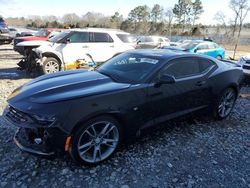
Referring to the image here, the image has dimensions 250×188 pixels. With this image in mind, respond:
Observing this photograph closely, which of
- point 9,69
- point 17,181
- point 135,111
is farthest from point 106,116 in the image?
point 9,69

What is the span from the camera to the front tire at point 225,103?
5.11 metres

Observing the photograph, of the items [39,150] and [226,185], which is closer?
[39,150]

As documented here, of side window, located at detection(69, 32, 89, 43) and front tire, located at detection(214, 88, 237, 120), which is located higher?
side window, located at detection(69, 32, 89, 43)

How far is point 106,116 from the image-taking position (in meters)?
3.31

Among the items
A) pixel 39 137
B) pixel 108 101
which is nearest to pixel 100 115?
pixel 108 101

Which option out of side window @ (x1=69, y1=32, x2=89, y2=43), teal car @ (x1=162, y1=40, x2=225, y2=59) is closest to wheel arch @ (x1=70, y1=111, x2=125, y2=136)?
side window @ (x1=69, y1=32, x2=89, y2=43)

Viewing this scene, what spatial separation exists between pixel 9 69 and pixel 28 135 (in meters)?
8.03

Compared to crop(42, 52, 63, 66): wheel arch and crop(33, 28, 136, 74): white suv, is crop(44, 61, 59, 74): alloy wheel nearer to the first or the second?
crop(33, 28, 136, 74): white suv

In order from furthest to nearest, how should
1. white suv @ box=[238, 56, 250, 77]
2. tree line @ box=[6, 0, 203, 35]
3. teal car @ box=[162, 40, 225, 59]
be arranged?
tree line @ box=[6, 0, 203, 35], teal car @ box=[162, 40, 225, 59], white suv @ box=[238, 56, 250, 77]

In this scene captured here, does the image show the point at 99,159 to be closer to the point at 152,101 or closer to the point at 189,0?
the point at 152,101

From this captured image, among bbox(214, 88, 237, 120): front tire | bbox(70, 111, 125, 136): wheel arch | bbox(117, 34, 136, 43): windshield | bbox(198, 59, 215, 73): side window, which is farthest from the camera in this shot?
bbox(117, 34, 136, 43): windshield

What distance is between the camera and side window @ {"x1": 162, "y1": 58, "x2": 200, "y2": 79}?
4.17 metres

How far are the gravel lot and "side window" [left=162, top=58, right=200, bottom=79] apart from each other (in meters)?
1.05

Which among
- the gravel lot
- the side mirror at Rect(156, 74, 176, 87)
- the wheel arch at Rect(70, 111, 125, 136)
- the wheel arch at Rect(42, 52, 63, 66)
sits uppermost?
the side mirror at Rect(156, 74, 176, 87)
